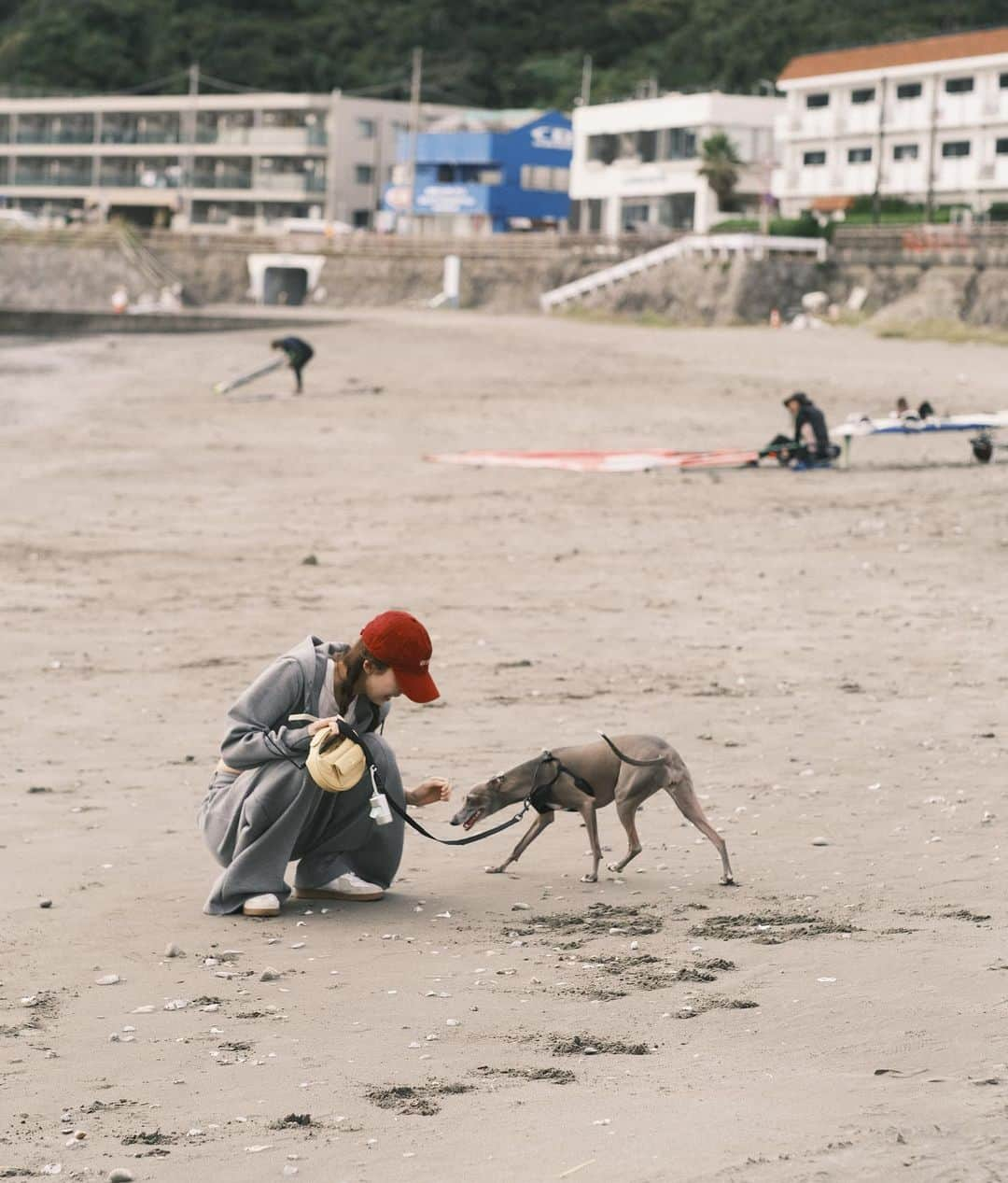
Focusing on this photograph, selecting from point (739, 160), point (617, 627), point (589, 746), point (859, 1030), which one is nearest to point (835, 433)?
point (617, 627)

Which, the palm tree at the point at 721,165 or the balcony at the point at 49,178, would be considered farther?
the balcony at the point at 49,178

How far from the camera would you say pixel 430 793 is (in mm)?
6996

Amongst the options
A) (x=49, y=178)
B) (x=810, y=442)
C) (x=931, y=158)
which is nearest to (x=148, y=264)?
(x=49, y=178)

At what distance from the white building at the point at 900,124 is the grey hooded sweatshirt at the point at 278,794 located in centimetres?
5873

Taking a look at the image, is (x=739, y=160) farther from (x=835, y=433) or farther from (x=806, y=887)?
(x=806, y=887)

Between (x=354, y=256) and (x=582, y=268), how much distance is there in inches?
592

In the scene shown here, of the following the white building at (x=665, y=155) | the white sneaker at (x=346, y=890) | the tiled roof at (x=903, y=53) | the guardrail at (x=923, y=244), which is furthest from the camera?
the white building at (x=665, y=155)

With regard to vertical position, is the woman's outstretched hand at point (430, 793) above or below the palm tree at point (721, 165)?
below

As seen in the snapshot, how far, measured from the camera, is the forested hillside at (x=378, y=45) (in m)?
107

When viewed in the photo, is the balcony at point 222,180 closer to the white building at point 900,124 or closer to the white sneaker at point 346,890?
the white building at point 900,124

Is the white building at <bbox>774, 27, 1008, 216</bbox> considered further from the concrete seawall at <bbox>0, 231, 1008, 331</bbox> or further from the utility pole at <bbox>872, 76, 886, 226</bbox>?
the concrete seawall at <bbox>0, 231, 1008, 331</bbox>

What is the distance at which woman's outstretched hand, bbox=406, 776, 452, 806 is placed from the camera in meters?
6.94

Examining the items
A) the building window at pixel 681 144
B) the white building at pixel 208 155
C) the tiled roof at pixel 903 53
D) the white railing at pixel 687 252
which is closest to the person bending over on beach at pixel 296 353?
the white railing at pixel 687 252

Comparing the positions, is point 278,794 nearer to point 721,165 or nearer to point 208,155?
point 721,165
